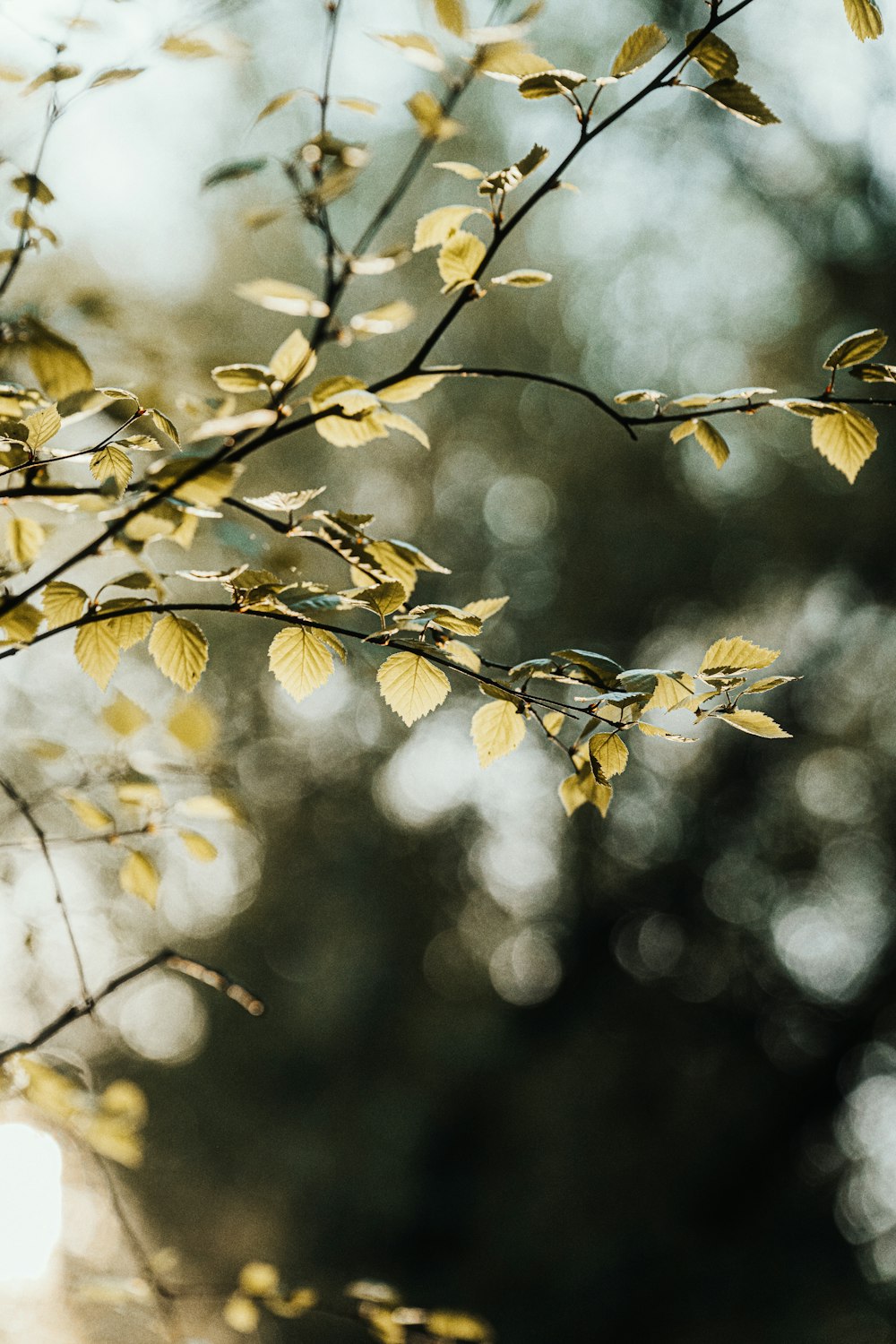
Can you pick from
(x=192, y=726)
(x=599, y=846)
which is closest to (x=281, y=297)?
(x=192, y=726)

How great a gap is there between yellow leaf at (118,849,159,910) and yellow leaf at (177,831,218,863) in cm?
4

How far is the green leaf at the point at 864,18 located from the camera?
60 centimetres

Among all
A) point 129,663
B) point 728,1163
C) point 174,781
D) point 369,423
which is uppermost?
point 369,423

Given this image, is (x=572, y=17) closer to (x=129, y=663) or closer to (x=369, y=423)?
(x=129, y=663)

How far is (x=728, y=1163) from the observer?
15.3 feet

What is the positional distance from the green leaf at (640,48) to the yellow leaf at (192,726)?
657mm

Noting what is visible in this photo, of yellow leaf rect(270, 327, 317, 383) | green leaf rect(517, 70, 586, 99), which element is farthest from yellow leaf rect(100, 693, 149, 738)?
green leaf rect(517, 70, 586, 99)

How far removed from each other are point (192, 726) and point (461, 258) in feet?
1.70

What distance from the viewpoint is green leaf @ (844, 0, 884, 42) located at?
60cm

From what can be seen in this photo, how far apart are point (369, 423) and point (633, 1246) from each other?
500 cm

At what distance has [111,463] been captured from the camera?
2.32ft

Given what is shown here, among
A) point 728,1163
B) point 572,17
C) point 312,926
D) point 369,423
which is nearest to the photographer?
point 369,423

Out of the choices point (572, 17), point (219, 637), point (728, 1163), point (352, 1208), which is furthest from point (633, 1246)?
point (572, 17)

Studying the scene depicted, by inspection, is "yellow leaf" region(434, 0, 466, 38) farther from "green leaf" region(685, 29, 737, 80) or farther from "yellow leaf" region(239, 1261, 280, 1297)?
"yellow leaf" region(239, 1261, 280, 1297)
